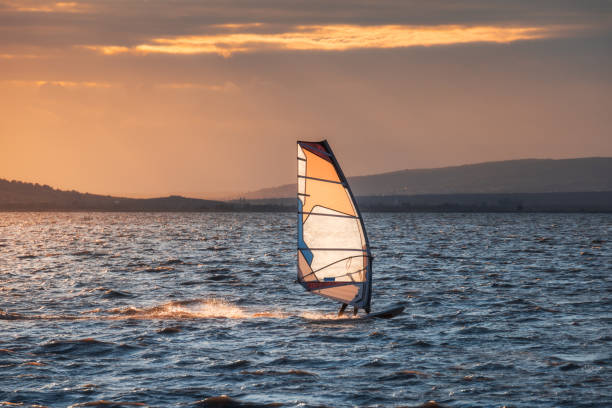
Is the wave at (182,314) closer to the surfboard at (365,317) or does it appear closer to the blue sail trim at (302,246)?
the surfboard at (365,317)

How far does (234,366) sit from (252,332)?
4548 millimetres

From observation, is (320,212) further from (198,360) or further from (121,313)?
(121,313)

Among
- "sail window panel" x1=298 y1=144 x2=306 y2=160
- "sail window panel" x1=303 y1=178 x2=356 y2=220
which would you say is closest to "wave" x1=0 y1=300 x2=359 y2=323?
"sail window panel" x1=303 y1=178 x2=356 y2=220

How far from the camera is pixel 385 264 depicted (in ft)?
159

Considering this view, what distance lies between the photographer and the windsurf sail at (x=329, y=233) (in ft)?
72.1

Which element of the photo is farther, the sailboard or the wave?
the wave

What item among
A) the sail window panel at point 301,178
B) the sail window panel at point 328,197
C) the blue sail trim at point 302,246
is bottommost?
the blue sail trim at point 302,246

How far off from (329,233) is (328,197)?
1.12 m

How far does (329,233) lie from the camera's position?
2277cm

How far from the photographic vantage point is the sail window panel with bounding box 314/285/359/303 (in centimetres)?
2341

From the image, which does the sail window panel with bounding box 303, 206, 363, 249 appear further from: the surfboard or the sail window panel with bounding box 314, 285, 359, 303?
the surfboard

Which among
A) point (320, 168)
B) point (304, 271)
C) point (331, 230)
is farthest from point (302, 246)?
point (320, 168)

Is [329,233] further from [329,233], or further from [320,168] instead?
[320,168]

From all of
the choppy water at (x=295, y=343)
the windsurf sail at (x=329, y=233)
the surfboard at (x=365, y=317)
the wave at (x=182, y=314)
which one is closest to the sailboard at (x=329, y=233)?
the windsurf sail at (x=329, y=233)
